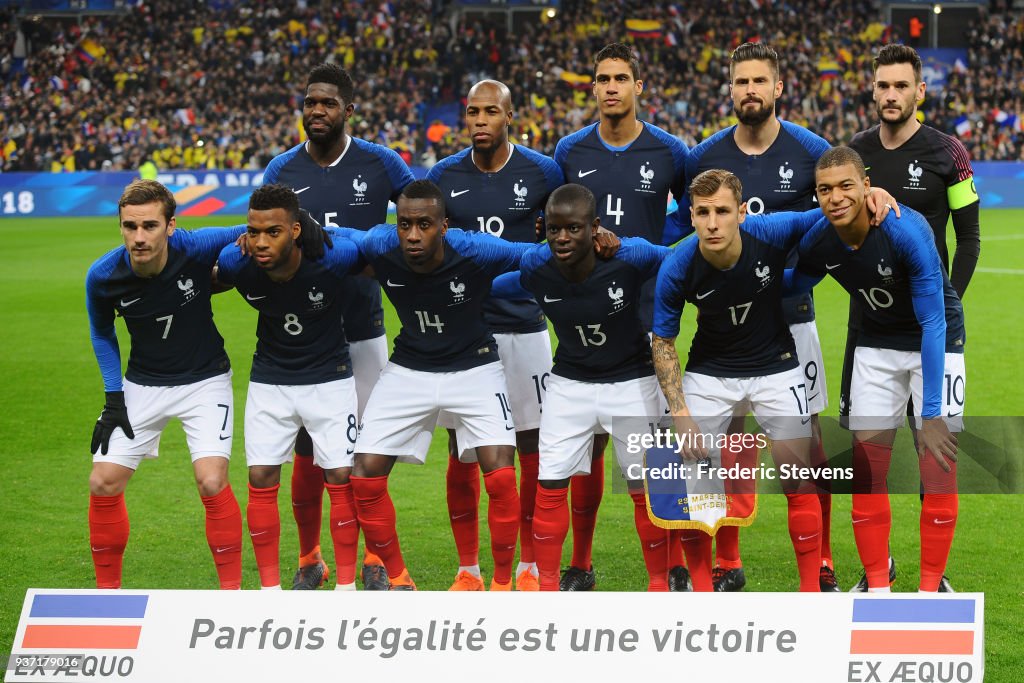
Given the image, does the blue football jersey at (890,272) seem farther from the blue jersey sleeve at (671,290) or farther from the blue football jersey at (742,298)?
the blue jersey sleeve at (671,290)

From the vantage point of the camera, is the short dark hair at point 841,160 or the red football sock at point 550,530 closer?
the short dark hair at point 841,160

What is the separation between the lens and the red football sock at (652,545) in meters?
5.09

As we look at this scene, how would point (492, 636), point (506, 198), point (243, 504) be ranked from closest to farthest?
1. point (492, 636)
2. point (506, 198)
3. point (243, 504)

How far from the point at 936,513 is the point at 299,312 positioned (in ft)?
9.60

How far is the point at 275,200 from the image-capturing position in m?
4.86

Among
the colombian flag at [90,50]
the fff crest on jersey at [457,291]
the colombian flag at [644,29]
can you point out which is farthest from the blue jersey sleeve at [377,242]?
the colombian flag at [90,50]

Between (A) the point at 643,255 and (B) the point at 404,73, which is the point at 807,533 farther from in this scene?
(B) the point at 404,73

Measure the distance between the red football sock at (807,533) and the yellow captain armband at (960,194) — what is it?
5.19ft

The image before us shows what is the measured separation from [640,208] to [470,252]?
3.10ft

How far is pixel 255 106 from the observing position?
31531 millimetres

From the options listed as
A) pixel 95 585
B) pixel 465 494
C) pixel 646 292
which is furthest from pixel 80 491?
pixel 646 292

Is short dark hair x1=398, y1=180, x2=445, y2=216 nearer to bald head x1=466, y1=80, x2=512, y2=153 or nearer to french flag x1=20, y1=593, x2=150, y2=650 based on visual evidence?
bald head x1=466, y1=80, x2=512, y2=153

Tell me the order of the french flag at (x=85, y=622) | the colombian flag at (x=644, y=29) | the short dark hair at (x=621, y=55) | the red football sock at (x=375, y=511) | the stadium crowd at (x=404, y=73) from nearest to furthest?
the french flag at (x=85, y=622), the red football sock at (x=375, y=511), the short dark hair at (x=621, y=55), the stadium crowd at (x=404, y=73), the colombian flag at (x=644, y=29)

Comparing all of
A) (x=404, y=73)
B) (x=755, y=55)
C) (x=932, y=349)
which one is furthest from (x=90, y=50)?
(x=932, y=349)
